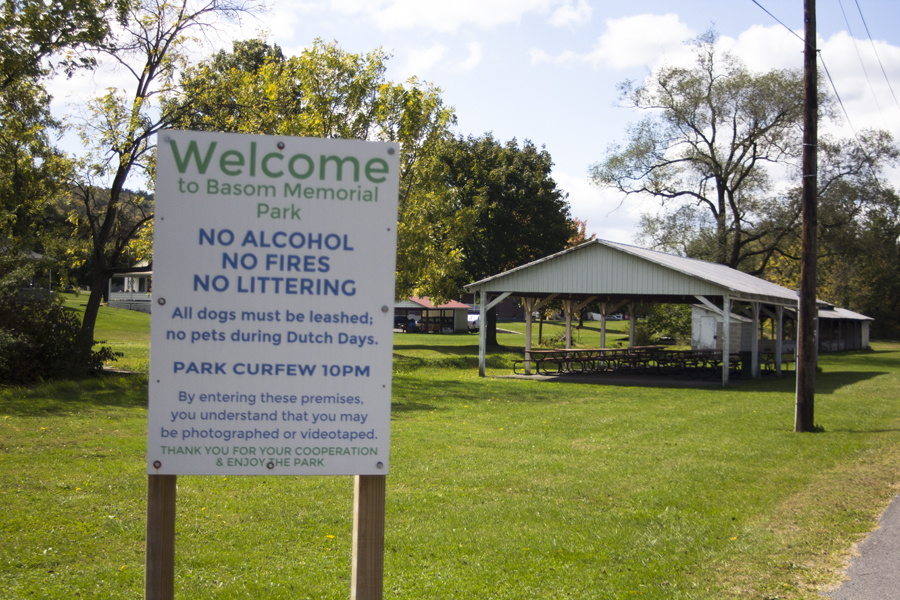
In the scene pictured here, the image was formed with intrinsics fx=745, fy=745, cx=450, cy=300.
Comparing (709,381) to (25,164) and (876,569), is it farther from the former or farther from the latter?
(25,164)

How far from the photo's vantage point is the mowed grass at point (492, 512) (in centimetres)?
495

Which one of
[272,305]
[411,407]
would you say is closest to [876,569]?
[272,305]

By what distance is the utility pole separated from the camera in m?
12.3

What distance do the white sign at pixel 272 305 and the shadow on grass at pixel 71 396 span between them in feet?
35.7

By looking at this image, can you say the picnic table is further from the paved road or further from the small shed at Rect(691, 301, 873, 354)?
the paved road

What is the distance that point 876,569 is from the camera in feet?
17.6

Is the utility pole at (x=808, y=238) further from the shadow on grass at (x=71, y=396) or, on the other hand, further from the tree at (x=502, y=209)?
the tree at (x=502, y=209)

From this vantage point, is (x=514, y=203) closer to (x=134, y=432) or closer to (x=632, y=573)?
(x=134, y=432)

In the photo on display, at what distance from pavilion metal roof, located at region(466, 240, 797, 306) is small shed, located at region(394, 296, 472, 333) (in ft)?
134

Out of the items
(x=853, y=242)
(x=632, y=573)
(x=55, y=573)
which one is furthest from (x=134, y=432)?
(x=853, y=242)

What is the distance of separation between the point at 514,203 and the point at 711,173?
1101cm

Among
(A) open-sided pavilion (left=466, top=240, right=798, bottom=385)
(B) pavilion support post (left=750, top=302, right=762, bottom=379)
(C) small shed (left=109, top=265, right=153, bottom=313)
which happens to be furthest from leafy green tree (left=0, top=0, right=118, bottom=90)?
(C) small shed (left=109, top=265, right=153, bottom=313)

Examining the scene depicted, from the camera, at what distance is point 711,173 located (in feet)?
136

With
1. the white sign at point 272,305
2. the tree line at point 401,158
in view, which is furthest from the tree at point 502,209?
the white sign at point 272,305
